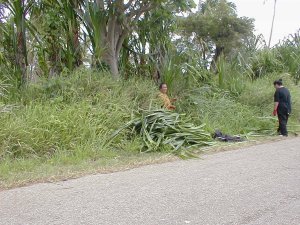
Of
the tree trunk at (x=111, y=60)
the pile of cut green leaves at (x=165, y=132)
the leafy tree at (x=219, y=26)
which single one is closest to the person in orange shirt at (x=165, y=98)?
the pile of cut green leaves at (x=165, y=132)

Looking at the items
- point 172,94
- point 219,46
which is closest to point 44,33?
point 172,94

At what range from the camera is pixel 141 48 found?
12.1 meters

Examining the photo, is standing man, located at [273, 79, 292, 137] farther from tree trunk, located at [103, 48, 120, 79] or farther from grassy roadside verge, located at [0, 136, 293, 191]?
tree trunk, located at [103, 48, 120, 79]

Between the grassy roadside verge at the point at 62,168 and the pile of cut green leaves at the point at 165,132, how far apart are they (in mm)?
565

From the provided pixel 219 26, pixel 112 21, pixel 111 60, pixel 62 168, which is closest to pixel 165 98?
pixel 111 60

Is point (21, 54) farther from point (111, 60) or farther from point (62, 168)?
point (62, 168)

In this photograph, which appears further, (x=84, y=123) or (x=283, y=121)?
(x=283, y=121)

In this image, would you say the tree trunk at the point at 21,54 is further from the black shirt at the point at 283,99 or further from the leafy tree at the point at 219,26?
the leafy tree at the point at 219,26

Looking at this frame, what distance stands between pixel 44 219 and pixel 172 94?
777 centimetres

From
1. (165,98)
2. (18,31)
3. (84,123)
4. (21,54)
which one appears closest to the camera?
(84,123)

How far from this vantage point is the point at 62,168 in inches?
243

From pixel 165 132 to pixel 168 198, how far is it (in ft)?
12.7

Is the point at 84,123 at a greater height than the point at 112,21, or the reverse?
the point at 112,21

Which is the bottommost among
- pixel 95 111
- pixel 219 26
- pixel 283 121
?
pixel 283 121
